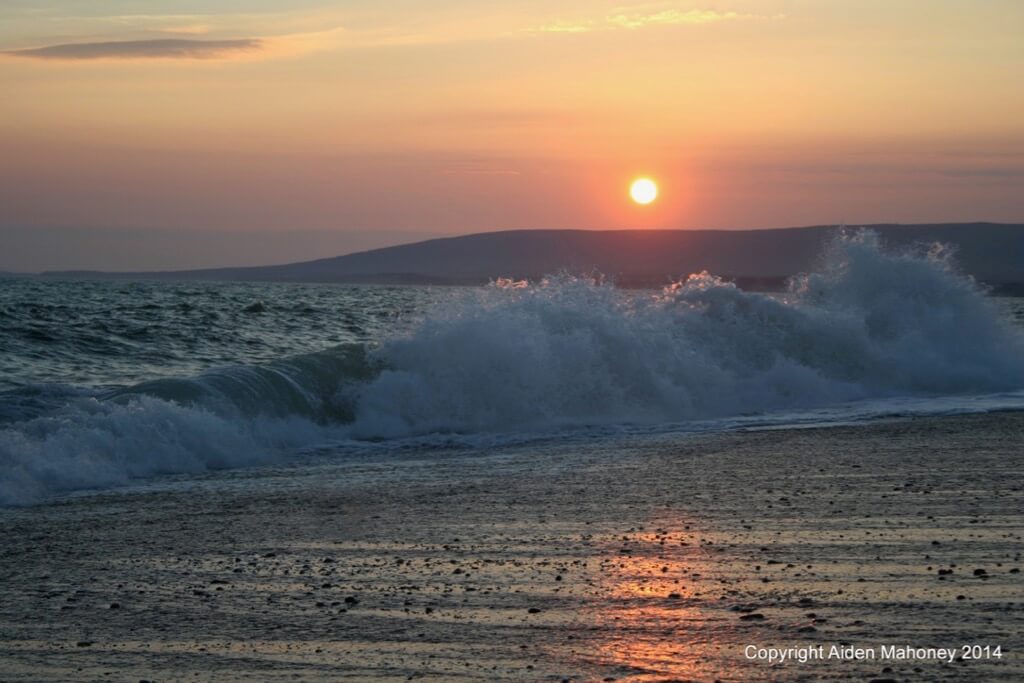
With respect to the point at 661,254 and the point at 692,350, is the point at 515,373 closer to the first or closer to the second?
the point at 692,350

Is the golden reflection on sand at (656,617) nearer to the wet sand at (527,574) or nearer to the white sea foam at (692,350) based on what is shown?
the wet sand at (527,574)

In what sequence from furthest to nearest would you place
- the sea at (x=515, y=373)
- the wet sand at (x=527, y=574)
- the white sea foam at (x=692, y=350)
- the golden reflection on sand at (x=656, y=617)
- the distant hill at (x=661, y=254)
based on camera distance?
1. the distant hill at (x=661, y=254)
2. the white sea foam at (x=692, y=350)
3. the sea at (x=515, y=373)
4. the wet sand at (x=527, y=574)
5. the golden reflection on sand at (x=656, y=617)

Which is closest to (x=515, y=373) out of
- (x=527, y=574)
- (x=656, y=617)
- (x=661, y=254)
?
(x=527, y=574)

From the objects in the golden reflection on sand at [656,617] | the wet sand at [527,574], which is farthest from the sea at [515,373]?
the golden reflection on sand at [656,617]

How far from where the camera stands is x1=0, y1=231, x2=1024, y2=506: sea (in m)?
12.1

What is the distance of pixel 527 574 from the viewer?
6.51m

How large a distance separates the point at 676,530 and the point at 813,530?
85 centimetres

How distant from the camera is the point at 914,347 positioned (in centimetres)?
2158

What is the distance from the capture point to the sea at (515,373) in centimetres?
1212

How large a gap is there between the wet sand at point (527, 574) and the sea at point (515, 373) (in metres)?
2.03

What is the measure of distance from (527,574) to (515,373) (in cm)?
985

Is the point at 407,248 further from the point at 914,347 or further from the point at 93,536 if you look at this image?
the point at 93,536

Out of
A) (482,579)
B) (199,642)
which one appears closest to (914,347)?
(482,579)

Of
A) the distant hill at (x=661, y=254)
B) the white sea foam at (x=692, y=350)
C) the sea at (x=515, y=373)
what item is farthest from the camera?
the distant hill at (x=661, y=254)
